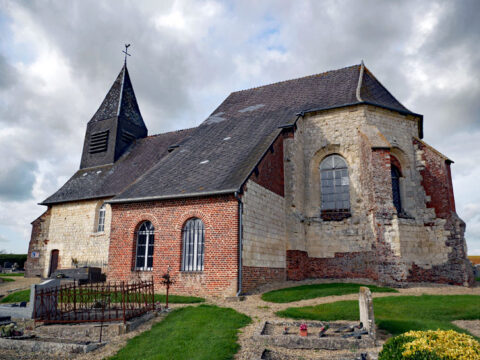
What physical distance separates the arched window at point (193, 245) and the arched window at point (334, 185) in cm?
610

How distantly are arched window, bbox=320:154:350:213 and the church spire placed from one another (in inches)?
547

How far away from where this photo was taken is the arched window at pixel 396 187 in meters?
16.1

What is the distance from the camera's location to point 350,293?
38.5ft

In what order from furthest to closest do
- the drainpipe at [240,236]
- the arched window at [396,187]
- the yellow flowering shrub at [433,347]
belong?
1. the arched window at [396,187]
2. the drainpipe at [240,236]
3. the yellow flowering shrub at [433,347]

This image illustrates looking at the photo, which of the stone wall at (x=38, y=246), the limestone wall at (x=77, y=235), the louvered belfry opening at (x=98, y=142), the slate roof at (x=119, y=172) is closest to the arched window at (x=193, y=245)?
the limestone wall at (x=77, y=235)

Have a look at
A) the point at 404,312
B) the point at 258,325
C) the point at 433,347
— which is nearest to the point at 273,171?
the point at 404,312

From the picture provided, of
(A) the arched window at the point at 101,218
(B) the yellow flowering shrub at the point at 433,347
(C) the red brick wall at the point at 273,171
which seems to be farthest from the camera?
(A) the arched window at the point at 101,218

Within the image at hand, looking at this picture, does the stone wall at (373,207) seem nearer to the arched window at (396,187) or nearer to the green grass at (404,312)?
the arched window at (396,187)

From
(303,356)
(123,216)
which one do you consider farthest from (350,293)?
(123,216)

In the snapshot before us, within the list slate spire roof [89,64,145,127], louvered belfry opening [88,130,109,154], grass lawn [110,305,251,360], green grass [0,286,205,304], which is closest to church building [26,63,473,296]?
green grass [0,286,205,304]

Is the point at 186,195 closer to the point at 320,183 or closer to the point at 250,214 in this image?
the point at 250,214

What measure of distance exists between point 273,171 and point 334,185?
327cm

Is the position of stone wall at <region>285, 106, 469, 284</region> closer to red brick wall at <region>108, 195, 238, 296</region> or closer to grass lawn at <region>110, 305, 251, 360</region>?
red brick wall at <region>108, 195, 238, 296</region>

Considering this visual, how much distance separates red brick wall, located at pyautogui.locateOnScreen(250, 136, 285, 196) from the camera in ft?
45.7
